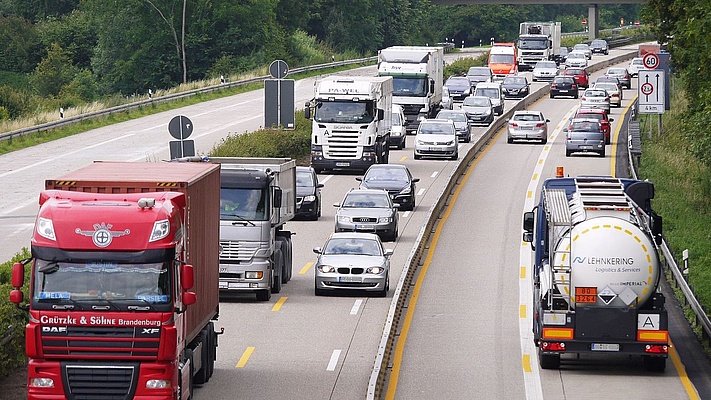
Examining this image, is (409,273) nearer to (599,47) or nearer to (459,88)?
(459,88)

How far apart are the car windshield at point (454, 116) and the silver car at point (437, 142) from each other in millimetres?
5113

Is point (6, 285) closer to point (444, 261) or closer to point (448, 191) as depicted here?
point (444, 261)

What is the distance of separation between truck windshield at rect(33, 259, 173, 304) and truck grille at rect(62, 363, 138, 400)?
2.93ft

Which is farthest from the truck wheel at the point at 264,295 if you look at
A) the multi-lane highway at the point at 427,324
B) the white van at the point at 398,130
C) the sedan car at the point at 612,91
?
the sedan car at the point at 612,91

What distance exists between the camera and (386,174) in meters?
44.4

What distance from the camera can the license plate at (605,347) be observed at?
22.8 meters

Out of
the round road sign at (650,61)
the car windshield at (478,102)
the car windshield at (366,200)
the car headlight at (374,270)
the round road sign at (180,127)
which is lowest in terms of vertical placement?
the car headlight at (374,270)

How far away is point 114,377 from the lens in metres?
17.5

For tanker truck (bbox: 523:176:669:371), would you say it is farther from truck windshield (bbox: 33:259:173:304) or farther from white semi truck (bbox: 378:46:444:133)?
white semi truck (bbox: 378:46:444:133)

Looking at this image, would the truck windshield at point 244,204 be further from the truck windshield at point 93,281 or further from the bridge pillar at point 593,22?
the bridge pillar at point 593,22

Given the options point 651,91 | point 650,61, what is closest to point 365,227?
point 651,91

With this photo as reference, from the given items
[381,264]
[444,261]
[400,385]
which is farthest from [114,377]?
[444,261]

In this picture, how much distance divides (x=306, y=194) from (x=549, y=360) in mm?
18989

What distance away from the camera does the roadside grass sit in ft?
115
